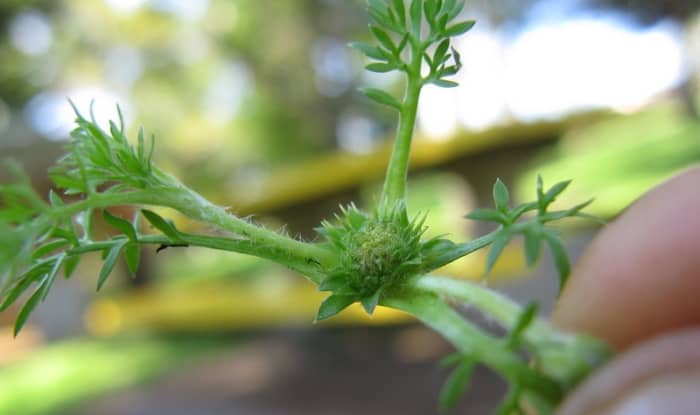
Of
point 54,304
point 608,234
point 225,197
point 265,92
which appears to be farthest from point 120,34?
point 608,234

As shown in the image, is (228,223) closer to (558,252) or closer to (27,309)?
(27,309)

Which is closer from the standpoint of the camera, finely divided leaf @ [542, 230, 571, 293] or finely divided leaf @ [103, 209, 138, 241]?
finely divided leaf @ [542, 230, 571, 293]

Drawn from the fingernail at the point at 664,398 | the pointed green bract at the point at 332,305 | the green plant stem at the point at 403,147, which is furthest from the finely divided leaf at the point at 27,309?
the fingernail at the point at 664,398

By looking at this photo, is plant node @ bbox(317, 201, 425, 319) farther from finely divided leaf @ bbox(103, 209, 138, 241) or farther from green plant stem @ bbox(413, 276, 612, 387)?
finely divided leaf @ bbox(103, 209, 138, 241)

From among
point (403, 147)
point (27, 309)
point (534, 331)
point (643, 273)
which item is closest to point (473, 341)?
point (534, 331)

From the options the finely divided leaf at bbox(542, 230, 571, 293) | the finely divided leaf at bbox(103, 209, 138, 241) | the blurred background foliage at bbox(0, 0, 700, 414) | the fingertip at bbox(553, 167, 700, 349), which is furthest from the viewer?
the blurred background foliage at bbox(0, 0, 700, 414)

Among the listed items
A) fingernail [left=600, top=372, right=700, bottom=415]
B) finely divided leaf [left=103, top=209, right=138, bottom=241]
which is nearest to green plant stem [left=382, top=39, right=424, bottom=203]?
finely divided leaf [left=103, top=209, right=138, bottom=241]
